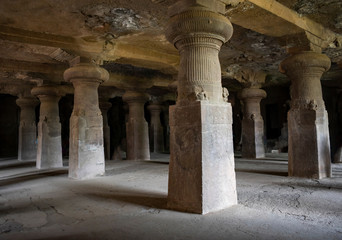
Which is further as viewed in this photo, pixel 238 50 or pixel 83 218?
pixel 238 50

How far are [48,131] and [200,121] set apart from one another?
7.55 metres

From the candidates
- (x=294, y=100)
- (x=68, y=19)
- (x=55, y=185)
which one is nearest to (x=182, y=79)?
(x=68, y=19)

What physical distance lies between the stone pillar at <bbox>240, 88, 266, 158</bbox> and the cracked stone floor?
4821mm

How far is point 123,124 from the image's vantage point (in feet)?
63.2

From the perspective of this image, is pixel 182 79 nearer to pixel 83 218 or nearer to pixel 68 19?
pixel 83 218

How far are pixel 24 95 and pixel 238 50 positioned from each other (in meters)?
9.29

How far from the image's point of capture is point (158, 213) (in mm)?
3629

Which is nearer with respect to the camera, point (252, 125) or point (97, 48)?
point (97, 48)

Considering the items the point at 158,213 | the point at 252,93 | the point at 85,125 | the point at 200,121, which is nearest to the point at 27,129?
the point at 85,125

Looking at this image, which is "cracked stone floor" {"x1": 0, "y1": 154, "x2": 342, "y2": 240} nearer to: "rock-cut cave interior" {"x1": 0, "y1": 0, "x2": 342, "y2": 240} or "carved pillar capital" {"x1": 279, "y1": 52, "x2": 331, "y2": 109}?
"rock-cut cave interior" {"x1": 0, "y1": 0, "x2": 342, "y2": 240}

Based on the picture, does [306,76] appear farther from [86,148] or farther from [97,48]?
[86,148]

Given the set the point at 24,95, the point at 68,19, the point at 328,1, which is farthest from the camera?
the point at 24,95

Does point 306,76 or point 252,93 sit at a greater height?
point 252,93

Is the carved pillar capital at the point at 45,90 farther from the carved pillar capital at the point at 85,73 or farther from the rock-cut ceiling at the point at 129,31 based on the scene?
the carved pillar capital at the point at 85,73
